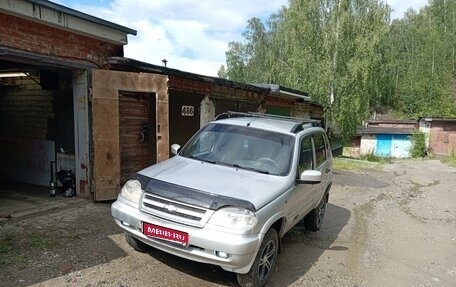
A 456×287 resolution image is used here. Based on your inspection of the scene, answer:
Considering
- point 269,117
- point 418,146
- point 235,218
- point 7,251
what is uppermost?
point 269,117

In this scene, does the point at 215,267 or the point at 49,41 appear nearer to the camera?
the point at 215,267

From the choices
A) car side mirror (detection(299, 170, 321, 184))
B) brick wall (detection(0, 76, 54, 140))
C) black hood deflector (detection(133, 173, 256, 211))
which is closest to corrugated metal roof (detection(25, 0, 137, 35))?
brick wall (detection(0, 76, 54, 140))

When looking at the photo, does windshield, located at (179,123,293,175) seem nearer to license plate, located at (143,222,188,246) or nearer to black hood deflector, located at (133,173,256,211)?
black hood deflector, located at (133,173,256,211)

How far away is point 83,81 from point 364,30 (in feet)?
69.6

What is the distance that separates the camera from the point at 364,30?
23.7 metres

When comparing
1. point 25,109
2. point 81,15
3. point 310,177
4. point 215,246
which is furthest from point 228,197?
point 25,109

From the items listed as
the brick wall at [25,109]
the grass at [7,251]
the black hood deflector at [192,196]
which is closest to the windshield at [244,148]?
the black hood deflector at [192,196]

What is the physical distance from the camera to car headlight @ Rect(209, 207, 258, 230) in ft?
11.6

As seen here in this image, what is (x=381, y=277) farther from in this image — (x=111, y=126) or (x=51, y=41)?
(x=51, y=41)

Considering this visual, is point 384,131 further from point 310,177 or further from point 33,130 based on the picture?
point 310,177

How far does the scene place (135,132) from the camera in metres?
8.07

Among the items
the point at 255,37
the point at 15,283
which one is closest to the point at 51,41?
the point at 15,283

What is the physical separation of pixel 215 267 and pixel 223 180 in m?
1.15

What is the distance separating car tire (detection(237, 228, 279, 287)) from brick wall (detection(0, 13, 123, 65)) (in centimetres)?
478
